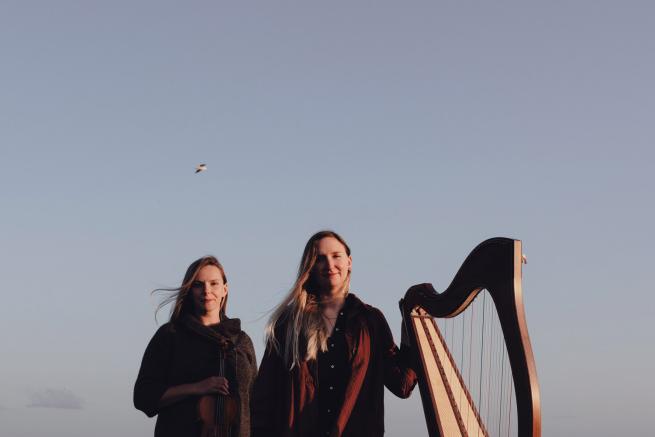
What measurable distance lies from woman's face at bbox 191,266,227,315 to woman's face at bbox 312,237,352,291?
1138 mm

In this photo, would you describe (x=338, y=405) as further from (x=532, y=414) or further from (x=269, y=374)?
(x=532, y=414)

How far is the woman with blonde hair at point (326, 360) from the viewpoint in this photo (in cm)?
588

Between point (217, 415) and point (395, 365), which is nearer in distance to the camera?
point (395, 365)

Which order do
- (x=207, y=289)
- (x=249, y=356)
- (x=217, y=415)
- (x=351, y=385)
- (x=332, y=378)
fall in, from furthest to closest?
(x=249, y=356) → (x=207, y=289) → (x=217, y=415) → (x=332, y=378) → (x=351, y=385)

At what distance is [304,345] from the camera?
6027 mm

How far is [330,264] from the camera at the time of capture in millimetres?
6082

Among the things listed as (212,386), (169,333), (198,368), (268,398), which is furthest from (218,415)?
(268,398)

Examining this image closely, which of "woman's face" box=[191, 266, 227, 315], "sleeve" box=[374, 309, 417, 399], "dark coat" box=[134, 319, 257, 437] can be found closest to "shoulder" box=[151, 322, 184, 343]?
"dark coat" box=[134, 319, 257, 437]

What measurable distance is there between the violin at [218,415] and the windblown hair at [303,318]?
1055 millimetres

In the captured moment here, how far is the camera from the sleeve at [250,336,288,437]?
5.97 m

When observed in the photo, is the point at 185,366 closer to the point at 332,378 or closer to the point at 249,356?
the point at 249,356

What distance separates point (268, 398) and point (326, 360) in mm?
398

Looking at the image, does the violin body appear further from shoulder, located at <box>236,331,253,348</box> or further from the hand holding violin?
shoulder, located at <box>236,331,253,348</box>

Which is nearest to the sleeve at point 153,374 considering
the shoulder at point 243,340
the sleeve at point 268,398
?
the shoulder at point 243,340
